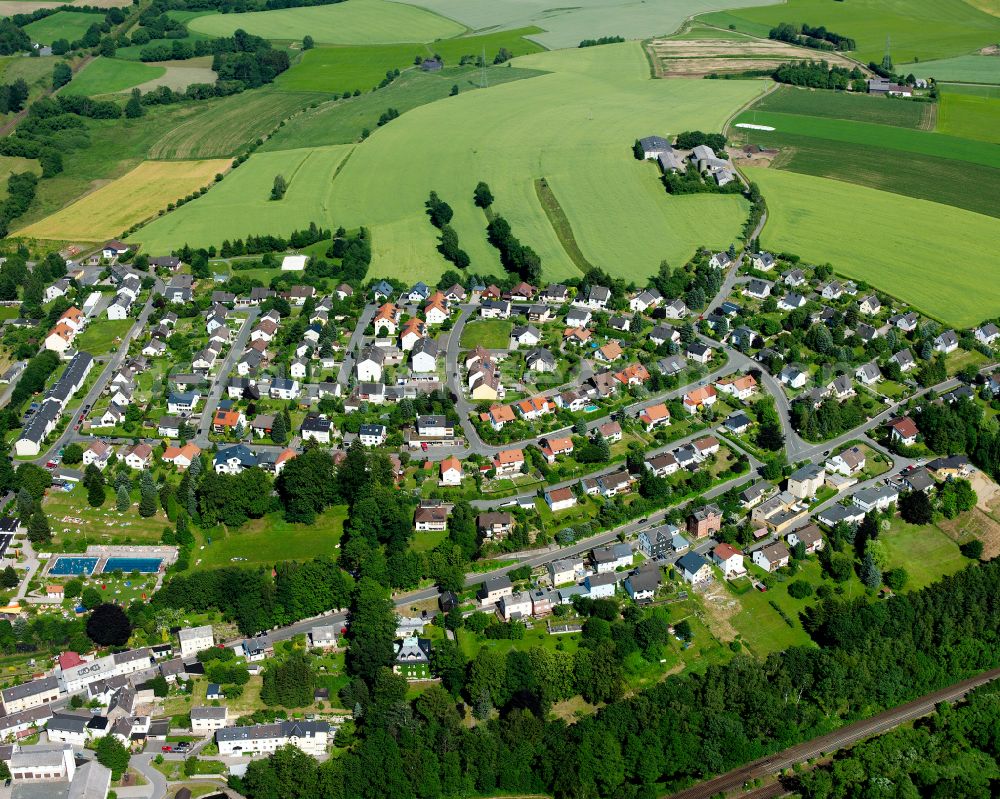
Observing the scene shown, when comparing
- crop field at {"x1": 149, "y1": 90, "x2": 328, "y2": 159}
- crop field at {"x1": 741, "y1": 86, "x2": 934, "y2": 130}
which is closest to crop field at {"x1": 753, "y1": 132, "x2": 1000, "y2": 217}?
crop field at {"x1": 741, "y1": 86, "x2": 934, "y2": 130}

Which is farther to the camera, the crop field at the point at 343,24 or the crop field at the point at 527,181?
the crop field at the point at 343,24

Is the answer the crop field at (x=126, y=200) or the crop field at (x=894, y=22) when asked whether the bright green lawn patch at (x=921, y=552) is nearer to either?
the crop field at (x=126, y=200)

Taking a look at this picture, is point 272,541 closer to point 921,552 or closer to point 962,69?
point 921,552

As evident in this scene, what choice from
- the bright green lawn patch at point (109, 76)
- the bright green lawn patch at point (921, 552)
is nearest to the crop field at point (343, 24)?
the bright green lawn patch at point (109, 76)

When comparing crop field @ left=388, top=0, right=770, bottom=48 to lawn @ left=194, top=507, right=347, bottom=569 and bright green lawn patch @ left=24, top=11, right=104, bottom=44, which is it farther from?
lawn @ left=194, top=507, right=347, bottom=569

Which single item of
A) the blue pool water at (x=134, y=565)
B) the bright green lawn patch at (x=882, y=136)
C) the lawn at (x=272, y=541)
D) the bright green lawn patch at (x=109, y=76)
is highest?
the bright green lawn patch at (x=109, y=76)

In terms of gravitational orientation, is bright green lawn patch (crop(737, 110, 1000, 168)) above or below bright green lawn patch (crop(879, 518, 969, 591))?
above
